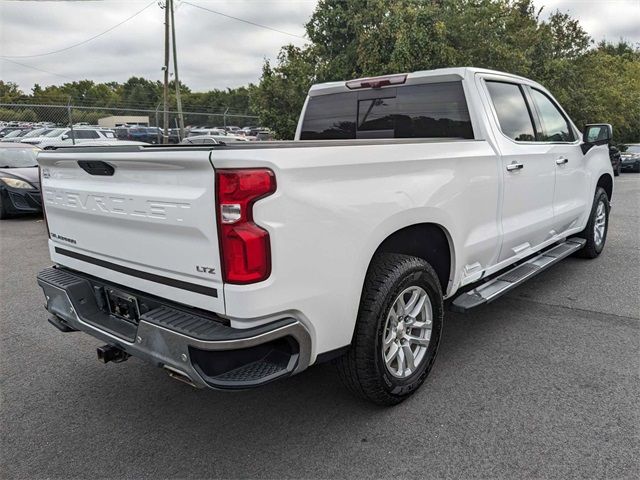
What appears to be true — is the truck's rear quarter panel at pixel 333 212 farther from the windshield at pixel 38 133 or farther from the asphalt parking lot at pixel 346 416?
the windshield at pixel 38 133

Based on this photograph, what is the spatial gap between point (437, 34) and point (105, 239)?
1274 cm

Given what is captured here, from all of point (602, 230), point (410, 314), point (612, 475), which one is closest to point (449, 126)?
point (410, 314)

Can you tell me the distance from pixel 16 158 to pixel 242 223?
10948 millimetres

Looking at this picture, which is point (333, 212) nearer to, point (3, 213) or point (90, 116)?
point (3, 213)

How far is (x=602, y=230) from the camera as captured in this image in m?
6.33

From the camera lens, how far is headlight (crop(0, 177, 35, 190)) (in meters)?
9.83

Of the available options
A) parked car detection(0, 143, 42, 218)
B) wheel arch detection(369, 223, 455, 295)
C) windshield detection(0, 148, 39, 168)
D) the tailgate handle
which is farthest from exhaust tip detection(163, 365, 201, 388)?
windshield detection(0, 148, 39, 168)

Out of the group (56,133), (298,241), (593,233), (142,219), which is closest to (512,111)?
(593,233)

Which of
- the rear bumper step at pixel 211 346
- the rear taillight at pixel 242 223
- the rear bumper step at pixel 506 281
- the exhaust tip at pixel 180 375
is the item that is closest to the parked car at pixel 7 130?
the rear bumper step at pixel 506 281

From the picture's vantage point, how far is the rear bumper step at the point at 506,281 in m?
3.45

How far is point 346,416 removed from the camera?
2.90m

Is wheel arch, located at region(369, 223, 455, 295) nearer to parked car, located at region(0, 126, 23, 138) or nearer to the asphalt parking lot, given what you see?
the asphalt parking lot

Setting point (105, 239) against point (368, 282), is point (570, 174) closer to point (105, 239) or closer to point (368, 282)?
point (368, 282)

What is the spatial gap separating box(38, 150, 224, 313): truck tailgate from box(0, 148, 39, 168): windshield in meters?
9.16
